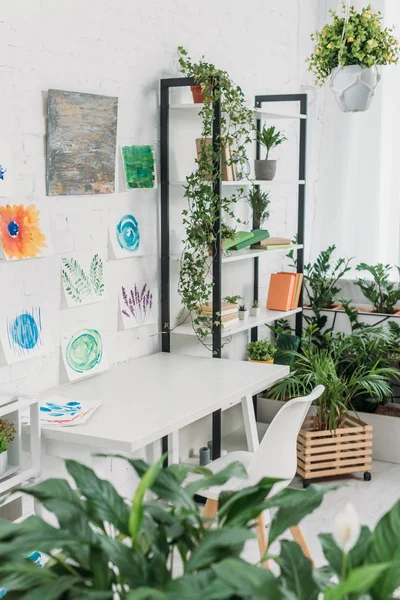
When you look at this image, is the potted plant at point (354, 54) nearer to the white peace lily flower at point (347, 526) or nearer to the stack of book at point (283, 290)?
the stack of book at point (283, 290)

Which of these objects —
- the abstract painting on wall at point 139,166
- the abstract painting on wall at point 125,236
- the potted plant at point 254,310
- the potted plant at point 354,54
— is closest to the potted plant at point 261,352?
the potted plant at point 254,310

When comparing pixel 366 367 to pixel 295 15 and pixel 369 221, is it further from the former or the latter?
pixel 295 15

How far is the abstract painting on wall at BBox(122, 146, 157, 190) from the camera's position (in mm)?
3338

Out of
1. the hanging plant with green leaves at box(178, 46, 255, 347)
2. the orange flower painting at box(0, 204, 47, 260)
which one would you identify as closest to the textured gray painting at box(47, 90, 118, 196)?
the orange flower painting at box(0, 204, 47, 260)

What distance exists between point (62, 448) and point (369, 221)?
9.13ft

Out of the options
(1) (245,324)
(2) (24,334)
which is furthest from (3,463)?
(1) (245,324)

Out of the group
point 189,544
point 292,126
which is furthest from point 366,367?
point 189,544

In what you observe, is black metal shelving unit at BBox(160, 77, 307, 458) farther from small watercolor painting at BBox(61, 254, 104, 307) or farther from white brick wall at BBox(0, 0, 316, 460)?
small watercolor painting at BBox(61, 254, 104, 307)

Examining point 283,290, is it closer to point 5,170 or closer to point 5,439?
point 5,170

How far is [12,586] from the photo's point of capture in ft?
3.42

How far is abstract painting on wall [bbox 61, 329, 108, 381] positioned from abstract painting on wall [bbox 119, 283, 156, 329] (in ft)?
0.63

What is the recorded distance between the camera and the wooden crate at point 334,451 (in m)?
3.82

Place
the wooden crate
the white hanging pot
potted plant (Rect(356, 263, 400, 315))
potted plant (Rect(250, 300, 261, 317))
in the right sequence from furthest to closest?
potted plant (Rect(356, 263, 400, 315)) < potted plant (Rect(250, 300, 261, 317)) < the wooden crate < the white hanging pot

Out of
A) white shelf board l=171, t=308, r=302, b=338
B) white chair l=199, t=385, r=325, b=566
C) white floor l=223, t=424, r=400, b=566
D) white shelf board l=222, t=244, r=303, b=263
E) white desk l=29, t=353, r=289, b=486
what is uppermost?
white shelf board l=222, t=244, r=303, b=263
